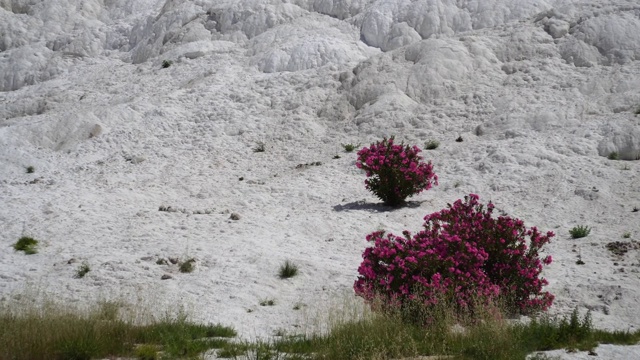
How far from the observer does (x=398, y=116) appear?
1977 cm

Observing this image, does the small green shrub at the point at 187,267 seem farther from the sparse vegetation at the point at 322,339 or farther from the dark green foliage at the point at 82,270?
the sparse vegetation at the point at 322,339

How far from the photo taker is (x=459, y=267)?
27.4 feet

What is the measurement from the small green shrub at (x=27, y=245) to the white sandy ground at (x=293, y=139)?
21 cm

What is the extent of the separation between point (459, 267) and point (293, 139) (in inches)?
474

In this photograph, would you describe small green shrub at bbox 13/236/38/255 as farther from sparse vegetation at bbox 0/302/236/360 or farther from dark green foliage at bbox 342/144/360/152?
dark green foliage at bbox 342/144/360/152

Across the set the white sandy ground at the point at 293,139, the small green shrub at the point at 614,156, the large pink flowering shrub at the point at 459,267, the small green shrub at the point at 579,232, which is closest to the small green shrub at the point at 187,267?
the white sandy ground at the point at 293,139

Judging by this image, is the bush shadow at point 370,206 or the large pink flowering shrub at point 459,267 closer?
the large pink flowering shrub at point 459,267

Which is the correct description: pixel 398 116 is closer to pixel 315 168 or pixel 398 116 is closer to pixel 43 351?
pixel 315 168

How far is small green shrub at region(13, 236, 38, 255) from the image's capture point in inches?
437

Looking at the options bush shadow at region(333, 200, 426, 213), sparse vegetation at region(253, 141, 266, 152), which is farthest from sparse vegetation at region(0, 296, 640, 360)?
sparse vegetation at region(253, 141, 266, 152)

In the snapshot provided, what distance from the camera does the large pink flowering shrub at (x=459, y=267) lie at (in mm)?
7922

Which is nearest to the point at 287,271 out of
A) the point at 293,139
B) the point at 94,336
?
the point at 94,336

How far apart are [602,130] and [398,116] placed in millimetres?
6548

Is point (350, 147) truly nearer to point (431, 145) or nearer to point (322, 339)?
point (431, 145)
